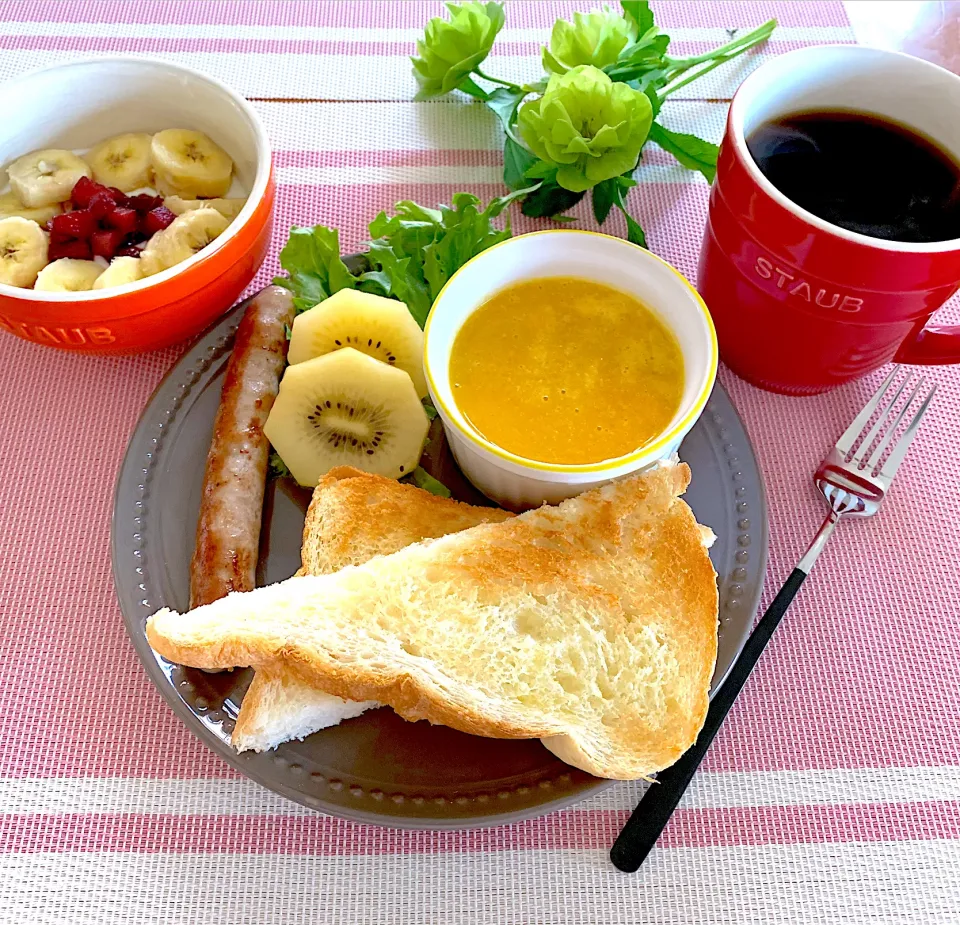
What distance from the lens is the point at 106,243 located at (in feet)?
5.65

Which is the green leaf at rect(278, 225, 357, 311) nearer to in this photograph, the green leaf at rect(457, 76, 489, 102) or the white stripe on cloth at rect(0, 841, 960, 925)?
the green leaf at rect(457, 76, 489, 102)

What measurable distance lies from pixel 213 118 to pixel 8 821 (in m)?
1.40

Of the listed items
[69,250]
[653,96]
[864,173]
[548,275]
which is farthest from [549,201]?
[69,250]

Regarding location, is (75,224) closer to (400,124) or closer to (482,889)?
(400,124)

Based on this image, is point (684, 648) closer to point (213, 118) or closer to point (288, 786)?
point (288, 786)

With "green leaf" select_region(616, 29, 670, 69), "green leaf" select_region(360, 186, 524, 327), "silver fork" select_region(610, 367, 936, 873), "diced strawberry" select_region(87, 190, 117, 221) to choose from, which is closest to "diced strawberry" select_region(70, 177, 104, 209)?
"diced strawberry" select_region(87, 190, 117, 221)

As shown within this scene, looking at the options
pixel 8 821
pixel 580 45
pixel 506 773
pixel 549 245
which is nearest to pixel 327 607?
pixel 506 773

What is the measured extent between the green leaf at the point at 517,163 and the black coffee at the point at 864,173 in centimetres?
57

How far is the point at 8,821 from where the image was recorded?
1382 millimetres

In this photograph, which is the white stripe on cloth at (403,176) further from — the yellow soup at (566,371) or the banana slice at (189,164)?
the yellow soup at (566,371)

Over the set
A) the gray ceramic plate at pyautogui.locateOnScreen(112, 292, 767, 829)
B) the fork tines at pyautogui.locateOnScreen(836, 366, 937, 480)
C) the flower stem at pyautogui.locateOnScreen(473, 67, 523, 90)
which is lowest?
the gray ceramic plate at pyautogui.locateOnScreen(112, 292, 767, 829)

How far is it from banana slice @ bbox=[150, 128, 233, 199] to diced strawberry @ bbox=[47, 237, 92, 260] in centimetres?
24

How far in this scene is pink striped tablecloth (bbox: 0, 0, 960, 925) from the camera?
4.42 feet

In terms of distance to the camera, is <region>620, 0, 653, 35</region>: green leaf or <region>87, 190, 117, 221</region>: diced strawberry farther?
<region>620, 0, 653, 35</region>: green leaf
